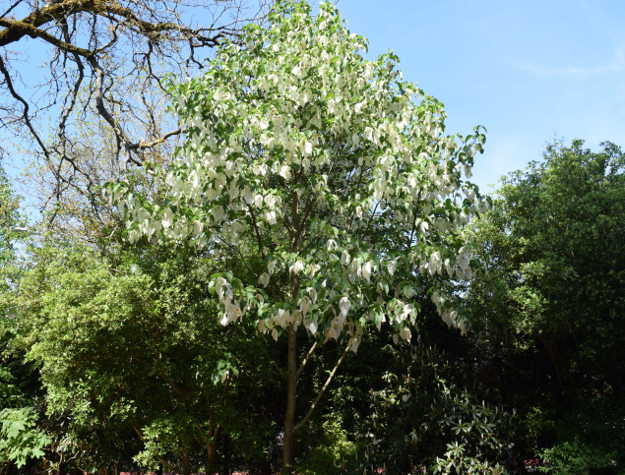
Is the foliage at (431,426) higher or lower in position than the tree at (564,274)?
lower

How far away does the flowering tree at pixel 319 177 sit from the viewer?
14.6 feet

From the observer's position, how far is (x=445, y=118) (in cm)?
577

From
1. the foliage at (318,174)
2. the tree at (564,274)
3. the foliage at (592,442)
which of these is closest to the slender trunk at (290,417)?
the foliage at (318,174)

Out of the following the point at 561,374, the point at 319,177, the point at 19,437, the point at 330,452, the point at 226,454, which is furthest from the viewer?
the point at 561,374

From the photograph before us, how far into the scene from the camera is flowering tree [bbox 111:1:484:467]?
4457 millimetres

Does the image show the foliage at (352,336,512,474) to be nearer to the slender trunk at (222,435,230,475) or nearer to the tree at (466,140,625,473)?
the tree at (466,140,625,473)

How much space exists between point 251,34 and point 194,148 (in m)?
2.22

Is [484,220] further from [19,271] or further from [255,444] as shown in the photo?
[19,271]

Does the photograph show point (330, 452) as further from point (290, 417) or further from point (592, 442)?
point (592, 442)

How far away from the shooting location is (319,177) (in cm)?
528

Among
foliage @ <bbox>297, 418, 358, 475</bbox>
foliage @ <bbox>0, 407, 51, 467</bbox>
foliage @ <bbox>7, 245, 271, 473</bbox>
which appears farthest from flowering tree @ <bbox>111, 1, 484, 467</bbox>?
foliage @ <bbox>0, 407, 51, 467</bbox>

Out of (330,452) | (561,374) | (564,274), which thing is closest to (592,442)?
(561,374)

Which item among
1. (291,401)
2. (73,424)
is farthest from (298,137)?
(73,424)

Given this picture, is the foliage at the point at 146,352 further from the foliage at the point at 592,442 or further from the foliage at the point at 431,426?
the foliage at the point at 592,442
